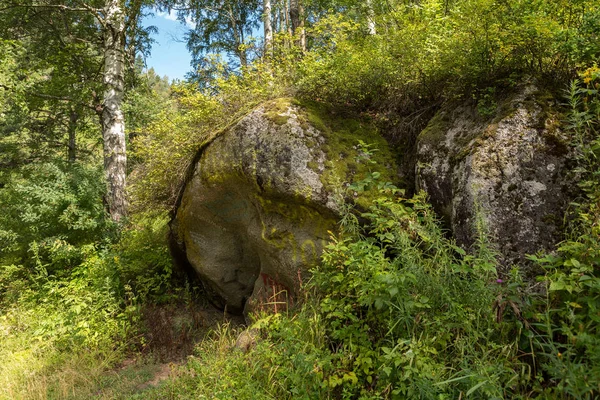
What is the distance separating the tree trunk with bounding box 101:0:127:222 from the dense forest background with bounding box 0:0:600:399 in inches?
1.4

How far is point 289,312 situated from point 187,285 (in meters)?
2.66

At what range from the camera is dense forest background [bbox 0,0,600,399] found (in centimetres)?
239

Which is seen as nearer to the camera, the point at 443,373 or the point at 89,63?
the point at 443,373

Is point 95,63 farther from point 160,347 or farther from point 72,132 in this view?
point 160,347

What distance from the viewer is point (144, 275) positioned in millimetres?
6195

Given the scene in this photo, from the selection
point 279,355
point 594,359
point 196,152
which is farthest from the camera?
point 196,152

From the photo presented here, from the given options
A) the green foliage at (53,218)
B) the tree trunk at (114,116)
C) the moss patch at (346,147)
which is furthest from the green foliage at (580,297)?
the tree trunk at (114,116)

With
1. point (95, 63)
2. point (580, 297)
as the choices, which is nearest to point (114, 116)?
point (95, 63)

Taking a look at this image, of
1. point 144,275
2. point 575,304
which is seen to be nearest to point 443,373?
point 575,304

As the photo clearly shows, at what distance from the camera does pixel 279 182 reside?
4016 mm

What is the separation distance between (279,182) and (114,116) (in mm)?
5329

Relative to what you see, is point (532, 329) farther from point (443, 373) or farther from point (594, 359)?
point (443, 373)

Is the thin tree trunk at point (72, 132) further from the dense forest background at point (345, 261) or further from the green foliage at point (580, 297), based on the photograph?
the green foliage at point (580, 297)

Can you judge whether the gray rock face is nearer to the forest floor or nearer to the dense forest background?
the dense forest background
